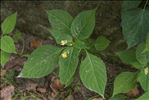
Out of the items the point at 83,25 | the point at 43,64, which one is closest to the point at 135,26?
the point at 83,25

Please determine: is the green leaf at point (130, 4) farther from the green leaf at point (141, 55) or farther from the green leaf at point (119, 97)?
the green leaf at point (119, 97)

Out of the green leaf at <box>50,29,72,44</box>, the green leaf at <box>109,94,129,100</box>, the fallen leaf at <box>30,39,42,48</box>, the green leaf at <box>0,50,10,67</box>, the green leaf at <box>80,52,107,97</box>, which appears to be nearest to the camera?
the green leaf at <box>80,52,107,97</box>

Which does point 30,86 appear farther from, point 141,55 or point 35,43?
point 141,55

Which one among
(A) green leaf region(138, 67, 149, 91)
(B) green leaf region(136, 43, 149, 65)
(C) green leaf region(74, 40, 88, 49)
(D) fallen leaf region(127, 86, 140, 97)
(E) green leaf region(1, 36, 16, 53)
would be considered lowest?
(D) fallen leaf region(127, 86, 140, 97)

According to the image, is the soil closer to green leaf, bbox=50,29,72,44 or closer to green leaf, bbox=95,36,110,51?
green leaf, bbox=95,36,110,51

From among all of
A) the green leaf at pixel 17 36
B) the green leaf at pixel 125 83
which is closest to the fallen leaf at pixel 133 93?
the green leaf at pixel 125 83

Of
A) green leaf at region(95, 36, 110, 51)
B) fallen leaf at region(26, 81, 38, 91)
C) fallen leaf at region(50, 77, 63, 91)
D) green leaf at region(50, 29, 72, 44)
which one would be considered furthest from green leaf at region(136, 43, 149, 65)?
fallen leaf at region(26, 81, 38, 91)

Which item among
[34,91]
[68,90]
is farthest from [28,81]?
[68,90]

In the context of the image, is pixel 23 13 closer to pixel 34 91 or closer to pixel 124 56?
pixel 34 91

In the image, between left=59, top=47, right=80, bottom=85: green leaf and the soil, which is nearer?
left=59, top=47, right=80, bottom=85: green leaf

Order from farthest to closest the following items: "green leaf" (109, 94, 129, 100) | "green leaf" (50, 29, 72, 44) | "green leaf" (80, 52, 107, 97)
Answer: "green leaf" (109, 94, 129, 100), "green leaf" (50, 29, 72, 44), "green leaf" (80, 52, 107, 97)
